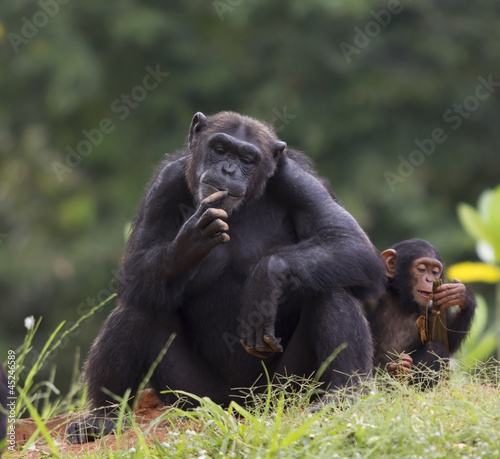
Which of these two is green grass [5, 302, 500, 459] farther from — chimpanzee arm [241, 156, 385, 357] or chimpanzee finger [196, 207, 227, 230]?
chimpanzee finger [196, 207, 227, 230]

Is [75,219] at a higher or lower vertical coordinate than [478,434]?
lower

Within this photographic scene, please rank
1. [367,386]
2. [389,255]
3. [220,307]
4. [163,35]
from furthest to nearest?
[163,35] < [389,255] < [220,307] < [367,386]

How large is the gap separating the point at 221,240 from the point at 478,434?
69.7 inches

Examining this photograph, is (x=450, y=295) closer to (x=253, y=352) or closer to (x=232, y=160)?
(x=253, y=352)

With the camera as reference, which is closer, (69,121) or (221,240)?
(221,240)

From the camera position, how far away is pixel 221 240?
546 centimetres

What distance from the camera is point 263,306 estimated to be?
5.57 m

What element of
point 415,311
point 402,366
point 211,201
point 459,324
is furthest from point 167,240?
point 459,324

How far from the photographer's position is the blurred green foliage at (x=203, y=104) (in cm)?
1659

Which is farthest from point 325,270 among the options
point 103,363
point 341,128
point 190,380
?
point 341,128

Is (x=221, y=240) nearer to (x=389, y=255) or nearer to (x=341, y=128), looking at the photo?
A: (x=389, y=255)

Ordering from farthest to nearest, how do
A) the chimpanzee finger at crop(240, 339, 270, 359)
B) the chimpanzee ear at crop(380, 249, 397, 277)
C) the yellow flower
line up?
the yellow flower, the chimpanzee ear at crop(380, 249, 397, 277), the chimpanzee finger at crop(240, 339, 270, 359)

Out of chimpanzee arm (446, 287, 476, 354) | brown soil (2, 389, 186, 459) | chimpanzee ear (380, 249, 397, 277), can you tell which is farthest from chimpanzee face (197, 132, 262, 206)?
chimpanzee arm (446, 287, 476, 354)

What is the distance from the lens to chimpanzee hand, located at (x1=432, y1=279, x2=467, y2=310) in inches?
252
